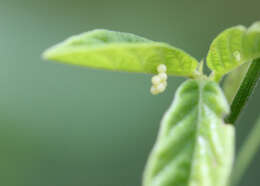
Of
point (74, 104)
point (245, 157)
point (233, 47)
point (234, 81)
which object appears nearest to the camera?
point (233, 47)

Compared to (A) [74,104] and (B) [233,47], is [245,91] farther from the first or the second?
(A) [74,104]

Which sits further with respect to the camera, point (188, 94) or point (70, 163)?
point (70, 163)

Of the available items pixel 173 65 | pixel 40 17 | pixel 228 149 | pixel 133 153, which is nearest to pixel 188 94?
pixel 173 65

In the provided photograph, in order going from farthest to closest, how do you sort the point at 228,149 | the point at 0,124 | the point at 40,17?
the point at 40,17
the point at 0,124
the point at 228,149

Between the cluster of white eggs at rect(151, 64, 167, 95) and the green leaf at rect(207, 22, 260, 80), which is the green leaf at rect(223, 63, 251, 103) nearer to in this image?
the green leaf at rect(207, 22, 260, 80)

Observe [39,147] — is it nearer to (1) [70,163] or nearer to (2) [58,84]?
(1) [70,163]

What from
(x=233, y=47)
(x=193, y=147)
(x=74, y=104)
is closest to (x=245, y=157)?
(x=233, y=47)

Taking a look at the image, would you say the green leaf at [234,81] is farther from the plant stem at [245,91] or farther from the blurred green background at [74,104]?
the blurred green background at [74,104]

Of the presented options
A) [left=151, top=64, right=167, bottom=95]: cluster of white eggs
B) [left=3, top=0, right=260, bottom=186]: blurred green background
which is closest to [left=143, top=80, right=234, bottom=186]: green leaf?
[left=151, top=64, right=167, bottom=95]: cluster of white eggs
